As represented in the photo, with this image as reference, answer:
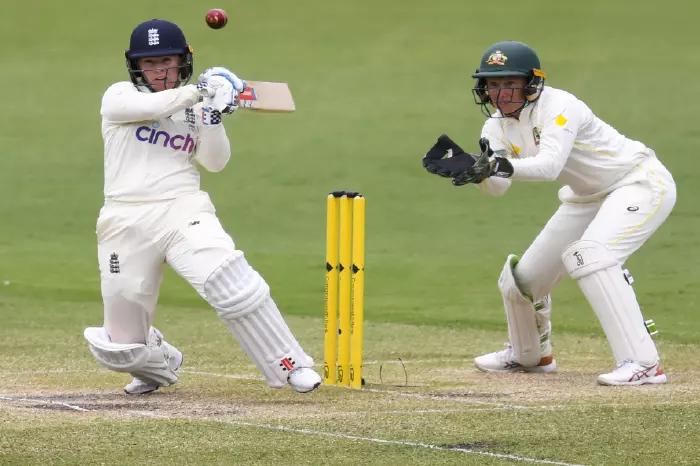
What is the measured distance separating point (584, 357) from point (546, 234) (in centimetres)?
106

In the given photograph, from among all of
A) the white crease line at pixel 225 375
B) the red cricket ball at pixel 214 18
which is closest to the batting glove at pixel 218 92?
the red cricket ball at pixel 214 18

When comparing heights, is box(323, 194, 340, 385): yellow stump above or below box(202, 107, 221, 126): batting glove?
below

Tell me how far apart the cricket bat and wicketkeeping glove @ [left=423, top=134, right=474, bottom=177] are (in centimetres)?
69

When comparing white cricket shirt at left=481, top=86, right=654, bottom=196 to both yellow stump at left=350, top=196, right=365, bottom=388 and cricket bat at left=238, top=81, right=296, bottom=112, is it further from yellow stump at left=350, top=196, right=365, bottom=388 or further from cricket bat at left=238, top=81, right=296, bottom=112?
cricket bat at left=238, top=81, right=296, bottom=112

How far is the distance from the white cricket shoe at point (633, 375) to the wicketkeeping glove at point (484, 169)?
3.41 ft

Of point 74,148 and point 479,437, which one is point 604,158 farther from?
point 74,148

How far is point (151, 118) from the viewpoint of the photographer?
631cm

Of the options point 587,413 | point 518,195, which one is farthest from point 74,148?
point 587,413

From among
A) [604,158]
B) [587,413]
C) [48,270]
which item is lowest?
[48,270]

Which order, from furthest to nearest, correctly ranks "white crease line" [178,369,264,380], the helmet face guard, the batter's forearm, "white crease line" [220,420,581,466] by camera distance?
1. "white crease line" [178,369,264,380]
2. the helmet face guard
3. the batter's forearm
4. "white crease line" [220,420,581,466]

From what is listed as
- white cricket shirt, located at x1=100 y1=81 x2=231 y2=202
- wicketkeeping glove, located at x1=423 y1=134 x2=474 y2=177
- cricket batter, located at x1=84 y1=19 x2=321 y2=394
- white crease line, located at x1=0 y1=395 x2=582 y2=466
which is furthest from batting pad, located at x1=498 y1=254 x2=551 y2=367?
white crease line, located at x1=0 y1=395 x2=582 y2=466

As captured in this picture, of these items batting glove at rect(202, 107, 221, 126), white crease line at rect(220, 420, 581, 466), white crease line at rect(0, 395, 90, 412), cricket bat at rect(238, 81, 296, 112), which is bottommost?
white crease line at rect(0, 395, 90, 412)

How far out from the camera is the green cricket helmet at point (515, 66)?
6.95 meters

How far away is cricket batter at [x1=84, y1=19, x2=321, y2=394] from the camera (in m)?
6.23
